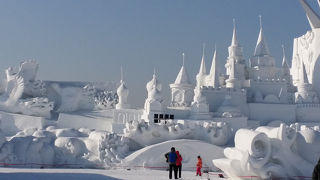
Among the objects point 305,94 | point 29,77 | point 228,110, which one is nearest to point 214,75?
point 228,110

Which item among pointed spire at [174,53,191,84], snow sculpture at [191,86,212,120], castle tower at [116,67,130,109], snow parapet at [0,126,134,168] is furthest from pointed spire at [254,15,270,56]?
snow parapet at [0,126,134,168]

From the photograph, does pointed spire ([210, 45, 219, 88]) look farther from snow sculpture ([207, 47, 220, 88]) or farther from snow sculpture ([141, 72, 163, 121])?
snow sculpture ([141, 72, 163, 121])

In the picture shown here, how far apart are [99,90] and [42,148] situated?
40.6 ft

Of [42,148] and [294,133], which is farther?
[42,148]

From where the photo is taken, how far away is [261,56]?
37344 millimetres

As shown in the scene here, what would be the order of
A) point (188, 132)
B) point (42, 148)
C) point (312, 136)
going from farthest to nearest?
point (188, 132) → point (42, 148) → point (312, 136)

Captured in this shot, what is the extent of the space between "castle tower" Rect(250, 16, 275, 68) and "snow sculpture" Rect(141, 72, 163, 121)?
39.7 ft

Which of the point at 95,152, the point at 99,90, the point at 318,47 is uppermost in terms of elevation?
the point at 318,47

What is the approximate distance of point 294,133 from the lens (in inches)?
435

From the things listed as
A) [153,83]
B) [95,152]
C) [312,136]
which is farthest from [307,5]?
[312,136]

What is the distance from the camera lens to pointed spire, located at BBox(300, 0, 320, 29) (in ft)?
130

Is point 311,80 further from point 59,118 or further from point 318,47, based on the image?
point 59,118

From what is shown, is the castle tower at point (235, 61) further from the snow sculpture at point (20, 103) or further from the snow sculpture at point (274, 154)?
the snow sculpture at point (274, 154)

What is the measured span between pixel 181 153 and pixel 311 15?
89.5 feet
